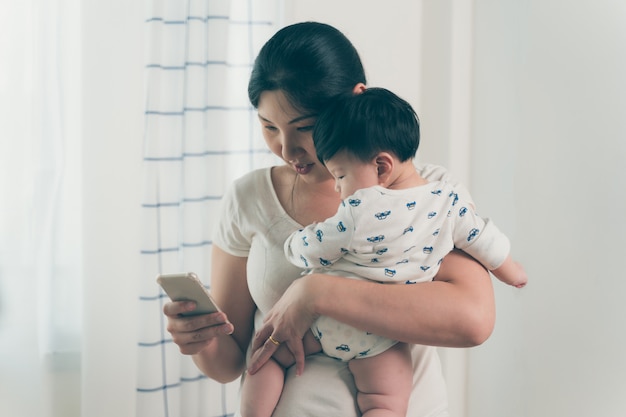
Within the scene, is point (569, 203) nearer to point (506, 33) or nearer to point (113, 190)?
point (506, 33)

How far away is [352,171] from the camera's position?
130cm

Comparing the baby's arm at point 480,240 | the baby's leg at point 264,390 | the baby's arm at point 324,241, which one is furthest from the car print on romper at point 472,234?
the baby's leg at point 264,390

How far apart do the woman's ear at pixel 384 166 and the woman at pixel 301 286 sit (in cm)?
16

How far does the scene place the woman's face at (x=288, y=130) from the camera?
1.37 m

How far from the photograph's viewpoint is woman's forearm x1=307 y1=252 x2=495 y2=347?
49.8 inches

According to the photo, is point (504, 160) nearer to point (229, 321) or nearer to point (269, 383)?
point (229, 321)

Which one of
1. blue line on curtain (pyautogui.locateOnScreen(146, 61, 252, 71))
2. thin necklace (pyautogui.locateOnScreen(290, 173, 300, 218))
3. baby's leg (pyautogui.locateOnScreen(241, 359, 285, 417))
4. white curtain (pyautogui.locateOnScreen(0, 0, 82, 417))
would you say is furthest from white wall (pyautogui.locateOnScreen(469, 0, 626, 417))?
→ white curtain (pyautogui.locateOnScreen(0, 0, 82, 417))

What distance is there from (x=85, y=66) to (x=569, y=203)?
1604 mm

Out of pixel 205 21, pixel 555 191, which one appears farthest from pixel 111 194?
pixel 555 191

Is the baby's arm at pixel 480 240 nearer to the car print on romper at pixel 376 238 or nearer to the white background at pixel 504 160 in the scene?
the car print on romper at pixel 376 238

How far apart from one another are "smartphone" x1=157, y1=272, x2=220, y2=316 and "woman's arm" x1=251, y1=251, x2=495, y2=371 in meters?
0.14

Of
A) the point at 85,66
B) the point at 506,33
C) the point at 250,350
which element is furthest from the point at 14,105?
the point at 506,33

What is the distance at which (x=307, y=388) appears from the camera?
1.36 metres

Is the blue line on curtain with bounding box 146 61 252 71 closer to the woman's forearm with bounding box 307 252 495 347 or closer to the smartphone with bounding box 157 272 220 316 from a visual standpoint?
the smartphone with bounding box 157 272 220 316
